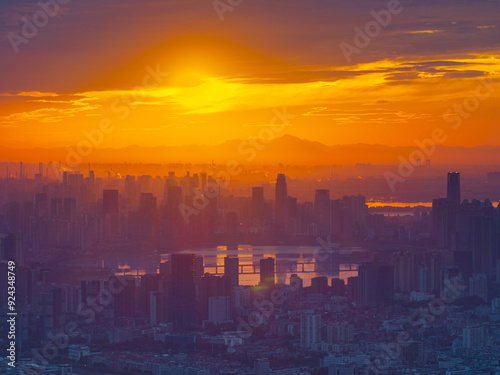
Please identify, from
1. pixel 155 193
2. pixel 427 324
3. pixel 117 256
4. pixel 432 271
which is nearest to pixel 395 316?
pixel 427 324

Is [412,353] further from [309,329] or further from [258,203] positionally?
[258,203]

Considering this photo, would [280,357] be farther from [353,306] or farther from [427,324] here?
[353,306]


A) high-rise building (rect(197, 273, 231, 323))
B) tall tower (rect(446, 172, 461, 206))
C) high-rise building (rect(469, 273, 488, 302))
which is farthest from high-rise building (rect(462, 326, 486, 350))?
tall tower (rect(446, 172, 461, 206))

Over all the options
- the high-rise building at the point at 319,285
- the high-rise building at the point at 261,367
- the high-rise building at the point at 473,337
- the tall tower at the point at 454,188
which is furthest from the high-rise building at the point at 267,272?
the high-rise building at the point at 261,367

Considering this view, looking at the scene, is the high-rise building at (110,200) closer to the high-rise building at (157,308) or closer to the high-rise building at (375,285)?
the high-rise building at (375,285)

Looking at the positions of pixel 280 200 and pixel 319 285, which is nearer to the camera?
pixel 319 285

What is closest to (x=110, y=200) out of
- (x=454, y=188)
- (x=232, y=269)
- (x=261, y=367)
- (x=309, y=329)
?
(x=232, y=269)
